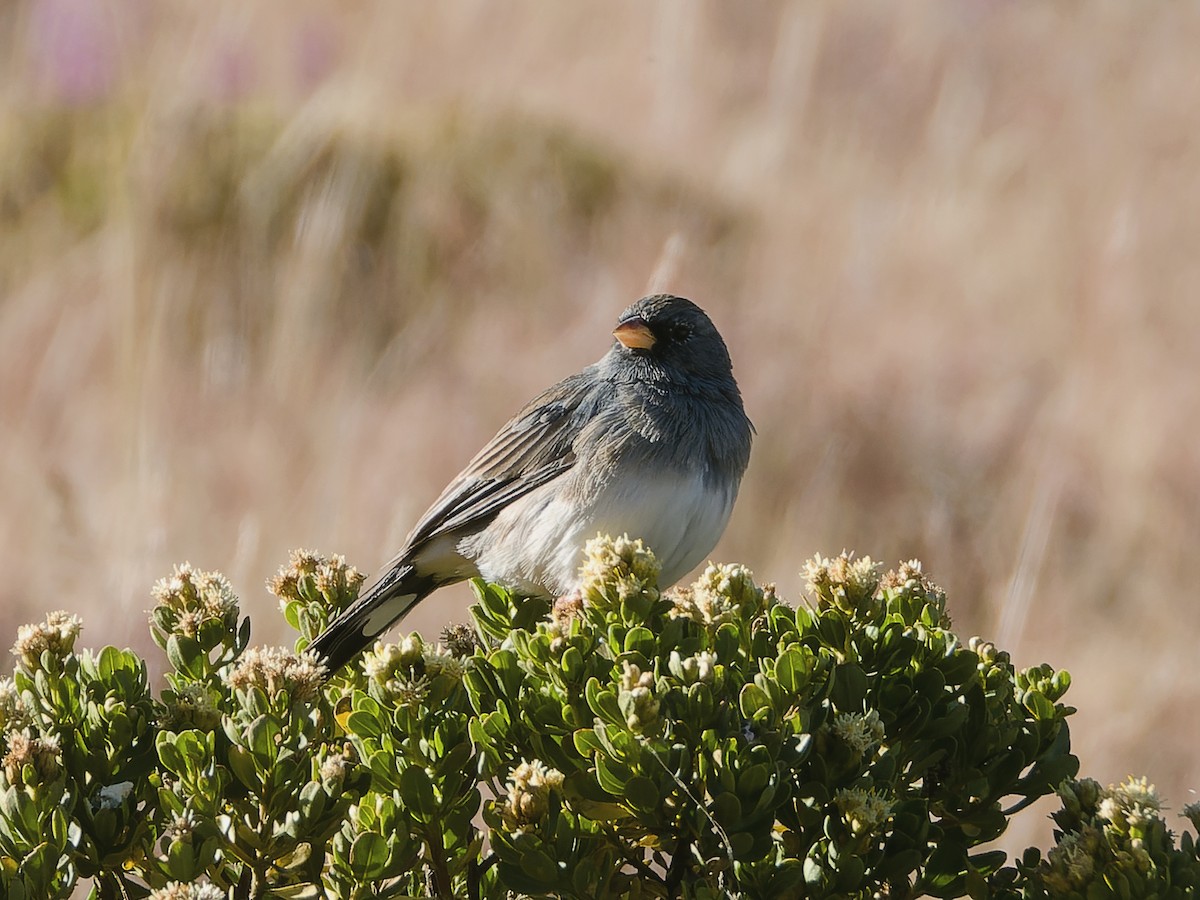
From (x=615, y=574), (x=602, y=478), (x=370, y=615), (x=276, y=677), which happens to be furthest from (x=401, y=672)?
(x=602, y=478)

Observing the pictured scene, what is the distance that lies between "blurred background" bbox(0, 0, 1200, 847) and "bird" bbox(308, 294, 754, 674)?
1.11m

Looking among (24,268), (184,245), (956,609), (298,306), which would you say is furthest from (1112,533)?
(24,268)

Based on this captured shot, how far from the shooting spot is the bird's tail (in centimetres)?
192

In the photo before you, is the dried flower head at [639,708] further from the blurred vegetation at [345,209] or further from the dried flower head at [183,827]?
the blurred vegetation at [345,209]

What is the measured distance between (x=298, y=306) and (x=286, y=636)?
159cm

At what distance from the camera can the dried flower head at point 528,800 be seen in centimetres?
124

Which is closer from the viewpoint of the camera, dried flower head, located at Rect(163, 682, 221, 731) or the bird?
dried flower head, located at Rect(163, 682, 221, 731)

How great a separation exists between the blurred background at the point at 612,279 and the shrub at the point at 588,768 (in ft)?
6.93

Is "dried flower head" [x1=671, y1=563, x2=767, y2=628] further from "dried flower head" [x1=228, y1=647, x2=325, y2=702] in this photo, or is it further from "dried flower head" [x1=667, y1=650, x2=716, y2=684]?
"dried flower head" [x1=228, y1=647, x2=325, y2=702]

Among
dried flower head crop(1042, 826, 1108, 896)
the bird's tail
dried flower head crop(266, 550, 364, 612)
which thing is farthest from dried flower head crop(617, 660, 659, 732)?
dried flower head crop(266, 550, 364, 612)

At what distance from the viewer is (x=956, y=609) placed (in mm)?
4387

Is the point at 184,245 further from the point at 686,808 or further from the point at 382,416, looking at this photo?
the point at 686,808

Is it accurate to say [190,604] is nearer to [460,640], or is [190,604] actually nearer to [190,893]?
[460,640]

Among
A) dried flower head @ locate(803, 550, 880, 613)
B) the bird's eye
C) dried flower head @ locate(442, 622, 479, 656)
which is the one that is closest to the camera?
dried flower head @ locate(803, 550, 880, 613)
